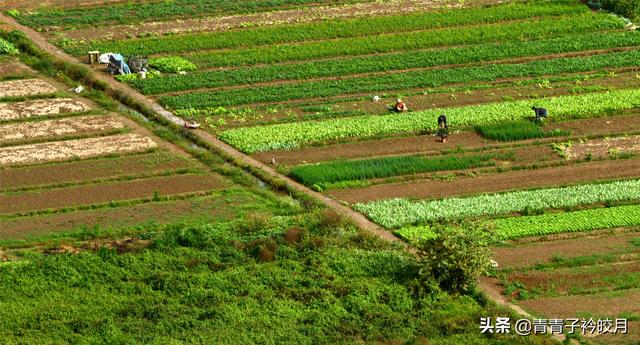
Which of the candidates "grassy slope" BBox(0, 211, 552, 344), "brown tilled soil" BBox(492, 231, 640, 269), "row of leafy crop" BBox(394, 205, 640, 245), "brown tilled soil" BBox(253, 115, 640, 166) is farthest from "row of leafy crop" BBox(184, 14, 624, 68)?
"brown tilled soil" BBox(492, 231, 640, 269)

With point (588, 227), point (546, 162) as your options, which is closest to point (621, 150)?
point (546, 162)

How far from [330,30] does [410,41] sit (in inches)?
152

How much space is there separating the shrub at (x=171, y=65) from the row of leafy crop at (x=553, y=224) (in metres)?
19.0

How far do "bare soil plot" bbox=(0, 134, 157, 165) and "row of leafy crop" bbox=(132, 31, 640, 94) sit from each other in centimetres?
545

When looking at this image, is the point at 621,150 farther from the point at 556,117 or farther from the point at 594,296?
the point at 594,296

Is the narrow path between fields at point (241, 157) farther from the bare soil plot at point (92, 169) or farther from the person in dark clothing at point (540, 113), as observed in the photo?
the person in dark clothing at point (540, 113)

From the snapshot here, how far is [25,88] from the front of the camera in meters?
58.8

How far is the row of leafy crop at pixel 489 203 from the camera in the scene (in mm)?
46312

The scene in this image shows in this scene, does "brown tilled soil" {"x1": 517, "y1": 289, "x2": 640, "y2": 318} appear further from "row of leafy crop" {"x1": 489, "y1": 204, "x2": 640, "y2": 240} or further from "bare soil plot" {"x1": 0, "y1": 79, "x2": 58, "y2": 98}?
"bare soil plot" {"x1": 0, "y1": 79, "x2": 58, "y2": 98}

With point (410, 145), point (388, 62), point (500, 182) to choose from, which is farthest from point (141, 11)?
point (500, 182)

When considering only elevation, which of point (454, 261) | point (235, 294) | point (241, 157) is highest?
point (454, 261)

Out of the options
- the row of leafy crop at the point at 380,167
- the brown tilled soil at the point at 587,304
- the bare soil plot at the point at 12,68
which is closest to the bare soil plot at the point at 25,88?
the bare soil plot at the point at 12,68

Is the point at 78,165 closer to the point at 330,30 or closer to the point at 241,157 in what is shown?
the point at 241,157

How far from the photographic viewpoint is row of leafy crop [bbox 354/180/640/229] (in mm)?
46312
